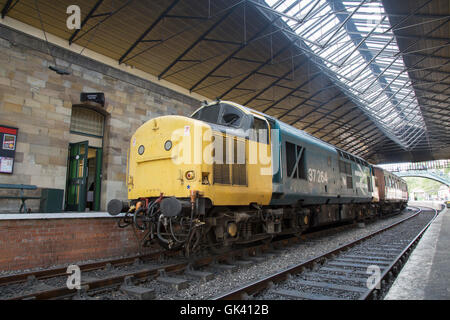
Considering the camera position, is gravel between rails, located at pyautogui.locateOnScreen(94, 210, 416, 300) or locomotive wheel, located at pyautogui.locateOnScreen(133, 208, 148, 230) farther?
locomotive wheel, located at pyautogui.locateOnScreen(133, 208, 148, 230)

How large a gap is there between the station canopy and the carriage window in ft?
21.0

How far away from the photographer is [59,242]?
6.23 metres

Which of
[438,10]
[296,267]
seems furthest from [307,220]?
[438,10]

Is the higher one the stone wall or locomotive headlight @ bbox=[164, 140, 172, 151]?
the stone wall

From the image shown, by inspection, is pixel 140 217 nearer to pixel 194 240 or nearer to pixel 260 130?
pixel 194 240

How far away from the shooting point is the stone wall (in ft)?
31.7

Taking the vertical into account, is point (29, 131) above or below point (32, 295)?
above

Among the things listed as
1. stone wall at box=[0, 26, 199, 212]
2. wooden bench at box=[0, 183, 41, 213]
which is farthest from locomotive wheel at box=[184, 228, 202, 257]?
stone wall at box=[0, 26, 199, 212]

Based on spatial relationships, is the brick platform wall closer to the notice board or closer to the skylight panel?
the notice board

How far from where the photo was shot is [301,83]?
1981 centimetres

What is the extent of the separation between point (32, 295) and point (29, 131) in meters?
7.77

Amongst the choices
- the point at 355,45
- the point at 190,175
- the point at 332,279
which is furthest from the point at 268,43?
the point at 332,279

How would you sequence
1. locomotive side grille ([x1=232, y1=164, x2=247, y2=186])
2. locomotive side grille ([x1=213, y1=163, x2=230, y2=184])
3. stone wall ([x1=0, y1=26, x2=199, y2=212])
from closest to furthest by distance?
1. locomotive side grille ([x1=213, y1=163, x2=230, y2=184])
2. locomotive side grille ([x1=232, y1=164, x2=247, y2=186])
3. stone wall ([x1=0, y1=26, x2=199, y2=212])

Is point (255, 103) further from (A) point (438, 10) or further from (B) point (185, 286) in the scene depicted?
(B) point (185, 286)
